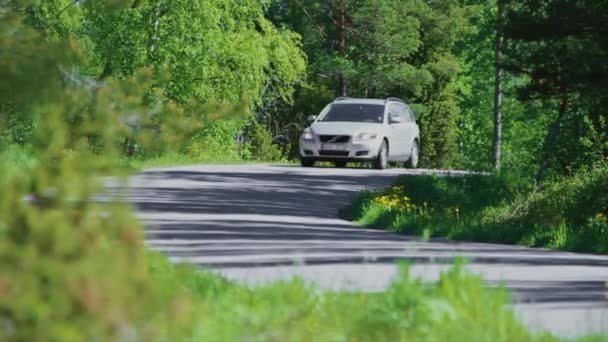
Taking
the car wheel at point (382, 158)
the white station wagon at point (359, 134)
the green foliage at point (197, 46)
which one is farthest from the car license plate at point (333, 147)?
the green foliage at point (197, 46)

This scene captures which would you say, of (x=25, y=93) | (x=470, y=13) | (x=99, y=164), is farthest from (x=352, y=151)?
(x=470, y=13)

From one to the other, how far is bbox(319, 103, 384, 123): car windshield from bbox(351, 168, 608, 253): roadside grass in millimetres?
9206

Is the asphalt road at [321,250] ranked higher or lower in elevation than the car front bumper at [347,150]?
higher

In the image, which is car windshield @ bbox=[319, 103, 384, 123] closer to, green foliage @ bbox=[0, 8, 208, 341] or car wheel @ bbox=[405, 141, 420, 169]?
car wheel @ bbox=[405, 141, 420, 169]

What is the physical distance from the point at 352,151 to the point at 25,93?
85.4 ft

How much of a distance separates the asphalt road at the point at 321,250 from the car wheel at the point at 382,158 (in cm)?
906

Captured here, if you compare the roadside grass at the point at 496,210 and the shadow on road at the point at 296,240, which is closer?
the shadow on road at the point at 296,240

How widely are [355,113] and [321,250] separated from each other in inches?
851

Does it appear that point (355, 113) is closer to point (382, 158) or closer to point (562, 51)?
point (382, 158)

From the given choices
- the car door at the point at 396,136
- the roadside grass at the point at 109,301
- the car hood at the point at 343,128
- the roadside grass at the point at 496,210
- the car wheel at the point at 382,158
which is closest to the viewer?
the roadside grass at the point at 109,301

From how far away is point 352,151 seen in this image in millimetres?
34344

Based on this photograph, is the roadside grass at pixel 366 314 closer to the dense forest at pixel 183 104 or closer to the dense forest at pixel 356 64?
the dense forest at pixel 183 104

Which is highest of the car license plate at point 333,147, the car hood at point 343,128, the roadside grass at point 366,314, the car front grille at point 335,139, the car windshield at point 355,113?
the roadside grass at point 366,314

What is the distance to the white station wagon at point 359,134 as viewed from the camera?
34.3 m
